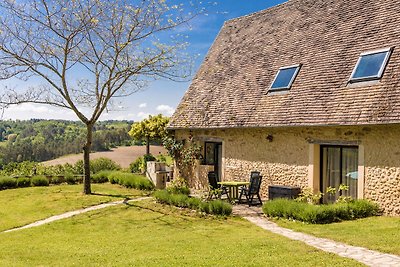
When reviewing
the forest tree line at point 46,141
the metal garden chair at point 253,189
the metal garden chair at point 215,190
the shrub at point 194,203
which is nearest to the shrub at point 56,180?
the metal garden chair at point 215,190

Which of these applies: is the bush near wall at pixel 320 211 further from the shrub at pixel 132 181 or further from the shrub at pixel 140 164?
the shrub at pixel 140 164

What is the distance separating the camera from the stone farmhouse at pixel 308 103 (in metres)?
12.1

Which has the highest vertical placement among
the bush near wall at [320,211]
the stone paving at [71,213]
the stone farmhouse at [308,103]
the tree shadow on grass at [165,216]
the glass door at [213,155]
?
the stone farmhouse at [308,103]

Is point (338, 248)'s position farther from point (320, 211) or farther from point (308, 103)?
point (308, 103)

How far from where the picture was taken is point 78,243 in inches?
397

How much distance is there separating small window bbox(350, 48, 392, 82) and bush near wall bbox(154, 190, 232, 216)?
19.2 feet

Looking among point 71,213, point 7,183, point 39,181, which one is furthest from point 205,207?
point 7,183

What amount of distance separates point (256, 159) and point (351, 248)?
7.99 metres

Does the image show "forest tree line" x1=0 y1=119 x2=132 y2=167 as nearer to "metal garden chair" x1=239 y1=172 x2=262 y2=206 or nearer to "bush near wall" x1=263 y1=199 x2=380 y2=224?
"metal garden chair" x1=239 y1=172 x2=262 y2=206

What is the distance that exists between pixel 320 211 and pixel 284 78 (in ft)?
21.0

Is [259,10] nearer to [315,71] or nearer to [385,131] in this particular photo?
[315,71]

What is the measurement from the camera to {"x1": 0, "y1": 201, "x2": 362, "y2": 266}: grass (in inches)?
294

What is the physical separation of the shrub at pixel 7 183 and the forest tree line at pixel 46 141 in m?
16.2

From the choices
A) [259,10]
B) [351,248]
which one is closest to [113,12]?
[259,10]
